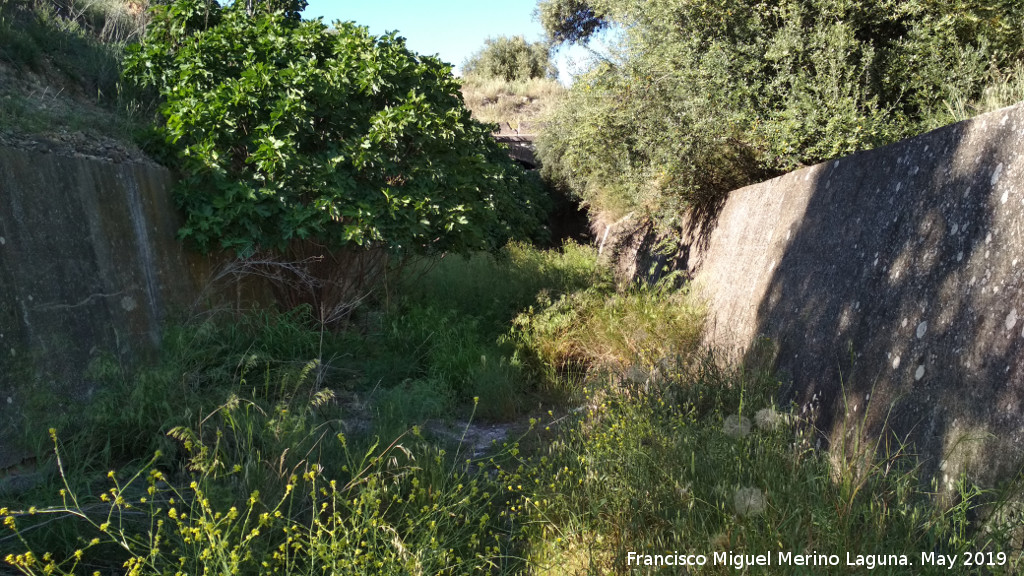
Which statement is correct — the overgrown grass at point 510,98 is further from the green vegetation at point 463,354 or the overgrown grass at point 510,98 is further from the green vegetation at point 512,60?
the green vegetation at point 463,354

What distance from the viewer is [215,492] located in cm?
295

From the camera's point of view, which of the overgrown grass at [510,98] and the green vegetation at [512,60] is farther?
the green vegetation at [512,60]

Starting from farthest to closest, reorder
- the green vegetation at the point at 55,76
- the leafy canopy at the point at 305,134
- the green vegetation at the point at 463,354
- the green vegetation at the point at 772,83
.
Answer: the green vegetation at the point at 772,83 < the leafy canopy at the point at 305,134 < the green vegetation at the point at 55,76 < the green vegetation at the point at 463,354

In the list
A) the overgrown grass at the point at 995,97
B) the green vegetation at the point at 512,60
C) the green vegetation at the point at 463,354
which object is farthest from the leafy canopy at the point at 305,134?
the green vegetation at the point at 512,60

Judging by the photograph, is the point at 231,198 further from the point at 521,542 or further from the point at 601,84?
the point at 601,84

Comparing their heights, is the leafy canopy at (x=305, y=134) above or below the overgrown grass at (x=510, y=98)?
below

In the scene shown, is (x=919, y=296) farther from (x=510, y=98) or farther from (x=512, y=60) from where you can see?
(x=512, y=60)

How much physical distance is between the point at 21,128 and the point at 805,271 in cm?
539

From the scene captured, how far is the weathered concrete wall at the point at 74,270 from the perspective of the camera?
386cm

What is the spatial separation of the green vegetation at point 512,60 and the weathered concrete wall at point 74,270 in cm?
2651

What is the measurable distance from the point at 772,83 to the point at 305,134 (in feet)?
15.9

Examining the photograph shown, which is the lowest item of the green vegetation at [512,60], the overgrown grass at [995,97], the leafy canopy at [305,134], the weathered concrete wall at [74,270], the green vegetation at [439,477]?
the green vegetation at [439,477]

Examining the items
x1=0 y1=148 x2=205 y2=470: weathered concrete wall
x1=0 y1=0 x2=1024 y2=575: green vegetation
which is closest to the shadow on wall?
x1=0 y1=0 x2=1024 y2=575: green vegetation

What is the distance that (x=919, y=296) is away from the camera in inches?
129
